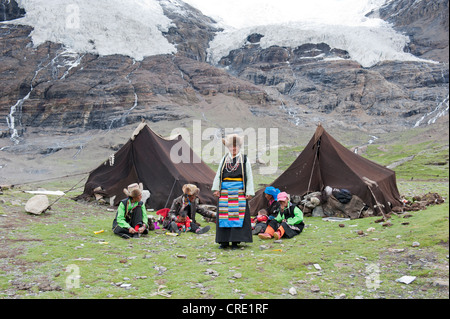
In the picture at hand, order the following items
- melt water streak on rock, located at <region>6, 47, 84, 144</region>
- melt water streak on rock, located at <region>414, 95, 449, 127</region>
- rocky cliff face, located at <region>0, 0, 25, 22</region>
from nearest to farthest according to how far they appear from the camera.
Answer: melt water streak on rock, located at <region>6, 47, 84, 144</region>
melt water streak on rock, located at <region>414, 95, 449, 127</region>
rocky cliff face, located at <region>0, 0, 25, 22</region>

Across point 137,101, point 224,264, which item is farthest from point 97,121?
point 224,264

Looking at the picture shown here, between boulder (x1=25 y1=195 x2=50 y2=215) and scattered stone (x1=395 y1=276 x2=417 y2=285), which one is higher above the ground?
scattered stone (x1=395 y1=276 x2=417 y2=285)

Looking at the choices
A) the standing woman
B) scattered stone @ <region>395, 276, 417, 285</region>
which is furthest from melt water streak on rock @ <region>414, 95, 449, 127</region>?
scattered stone @ <region>395, 276, 417, 285</region>

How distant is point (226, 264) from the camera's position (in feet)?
17.1

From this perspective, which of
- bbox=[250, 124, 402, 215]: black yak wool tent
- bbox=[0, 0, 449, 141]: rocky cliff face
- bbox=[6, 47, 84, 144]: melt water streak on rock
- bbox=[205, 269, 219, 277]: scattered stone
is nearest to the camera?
bbox=[205, 269, 219, 277]: scattered stone

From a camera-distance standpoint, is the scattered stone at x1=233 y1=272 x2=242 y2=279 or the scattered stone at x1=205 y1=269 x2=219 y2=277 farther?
the scattered stone at x1=205 y1=269 x2=219 y2=277

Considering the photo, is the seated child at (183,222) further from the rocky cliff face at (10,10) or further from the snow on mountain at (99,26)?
the rocky cliff face at (10,10)

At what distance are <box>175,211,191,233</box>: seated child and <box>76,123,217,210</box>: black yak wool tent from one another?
3.09m

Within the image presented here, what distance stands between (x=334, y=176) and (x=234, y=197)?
4.80m

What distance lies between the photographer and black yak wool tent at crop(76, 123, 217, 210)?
11891mm

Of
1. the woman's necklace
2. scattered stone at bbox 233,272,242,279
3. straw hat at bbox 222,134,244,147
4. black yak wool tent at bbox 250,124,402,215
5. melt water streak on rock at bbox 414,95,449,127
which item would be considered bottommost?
melt water streak on rock at bbox 414,95,449,127

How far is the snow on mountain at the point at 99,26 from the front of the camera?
99938mm

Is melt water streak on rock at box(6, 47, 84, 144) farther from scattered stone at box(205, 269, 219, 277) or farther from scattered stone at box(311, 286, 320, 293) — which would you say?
scattered stone at box(311, 286, 320, 293)
